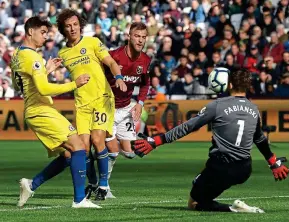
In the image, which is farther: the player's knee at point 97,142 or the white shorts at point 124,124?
the white shorts at point 124,124

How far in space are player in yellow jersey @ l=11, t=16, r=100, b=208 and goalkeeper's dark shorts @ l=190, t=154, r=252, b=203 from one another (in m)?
1.38

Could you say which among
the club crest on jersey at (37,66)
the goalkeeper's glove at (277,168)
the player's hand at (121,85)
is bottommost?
the goalkeeper's glove at (277,168)

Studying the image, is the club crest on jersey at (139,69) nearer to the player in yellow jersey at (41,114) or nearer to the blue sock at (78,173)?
the player in yellow jersey at (41,114)

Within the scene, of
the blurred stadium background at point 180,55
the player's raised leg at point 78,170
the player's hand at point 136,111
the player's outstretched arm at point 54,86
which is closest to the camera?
the player's outstretched arm at point 54,86

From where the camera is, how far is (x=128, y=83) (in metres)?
15.6

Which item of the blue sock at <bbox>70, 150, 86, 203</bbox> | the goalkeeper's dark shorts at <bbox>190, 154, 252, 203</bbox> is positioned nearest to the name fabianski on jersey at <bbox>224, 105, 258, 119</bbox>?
the goalkeeper's dark shorts at <bbox>190, 154, 252, 203</bbox>

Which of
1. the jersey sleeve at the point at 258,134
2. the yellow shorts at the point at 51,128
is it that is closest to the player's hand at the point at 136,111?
the yellow shorts at the point at 51,128

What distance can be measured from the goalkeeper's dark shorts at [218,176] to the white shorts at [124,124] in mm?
3892

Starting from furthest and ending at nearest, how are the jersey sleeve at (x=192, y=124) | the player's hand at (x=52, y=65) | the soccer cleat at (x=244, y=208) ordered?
the player's hand at (x=52, y=65), the soccer cleat at (x=244, y=208), the jersey sleeve at (x=192, y=124)

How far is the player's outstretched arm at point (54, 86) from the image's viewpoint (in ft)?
40.3

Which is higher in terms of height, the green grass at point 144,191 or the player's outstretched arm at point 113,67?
the player's outstretched arm at point 113,67

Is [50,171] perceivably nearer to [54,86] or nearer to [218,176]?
[54,86]

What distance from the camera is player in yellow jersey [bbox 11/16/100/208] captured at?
12.5 metres

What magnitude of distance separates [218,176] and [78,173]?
1.74m
